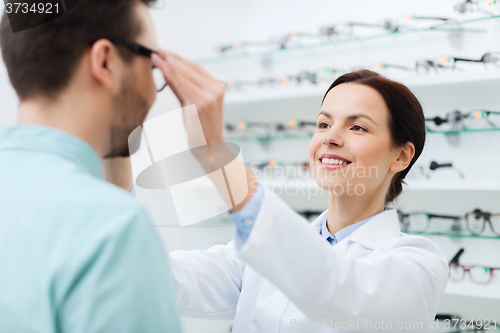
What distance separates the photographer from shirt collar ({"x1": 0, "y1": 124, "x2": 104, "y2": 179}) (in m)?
0.46

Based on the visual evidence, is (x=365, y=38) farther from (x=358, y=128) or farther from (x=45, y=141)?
(x=45, y=141)

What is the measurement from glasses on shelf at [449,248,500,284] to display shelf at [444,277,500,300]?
0.02 m

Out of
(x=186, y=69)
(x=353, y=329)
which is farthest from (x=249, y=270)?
(x=186, y=69)

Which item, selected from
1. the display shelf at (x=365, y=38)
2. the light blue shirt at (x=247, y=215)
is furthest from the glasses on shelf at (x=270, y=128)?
the light blue shirt at (x=247, y=215)

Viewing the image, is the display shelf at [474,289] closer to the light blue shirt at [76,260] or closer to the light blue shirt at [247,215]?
the light blue shirt at [247,215]

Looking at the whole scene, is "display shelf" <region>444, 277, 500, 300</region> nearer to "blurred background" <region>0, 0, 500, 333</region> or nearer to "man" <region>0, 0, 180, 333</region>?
"blurred background" <region>0, 0, 500, 333</region>

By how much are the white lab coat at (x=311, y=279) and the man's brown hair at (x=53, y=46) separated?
11.3 inches

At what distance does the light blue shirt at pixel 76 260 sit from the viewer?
377 millimetres

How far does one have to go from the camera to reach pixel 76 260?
38 centimetres

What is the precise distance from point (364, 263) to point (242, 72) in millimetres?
1801

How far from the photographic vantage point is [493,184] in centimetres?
150

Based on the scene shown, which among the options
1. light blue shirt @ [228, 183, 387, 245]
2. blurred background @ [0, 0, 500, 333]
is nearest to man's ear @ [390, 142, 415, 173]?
light blue shirt @ [228, 183, 387, 245]

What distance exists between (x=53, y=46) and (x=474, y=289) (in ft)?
5.26

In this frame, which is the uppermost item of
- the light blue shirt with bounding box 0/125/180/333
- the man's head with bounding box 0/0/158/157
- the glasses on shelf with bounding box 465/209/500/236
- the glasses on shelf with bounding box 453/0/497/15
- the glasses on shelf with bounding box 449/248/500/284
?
the man's head with bounding box 0/0/158/157
